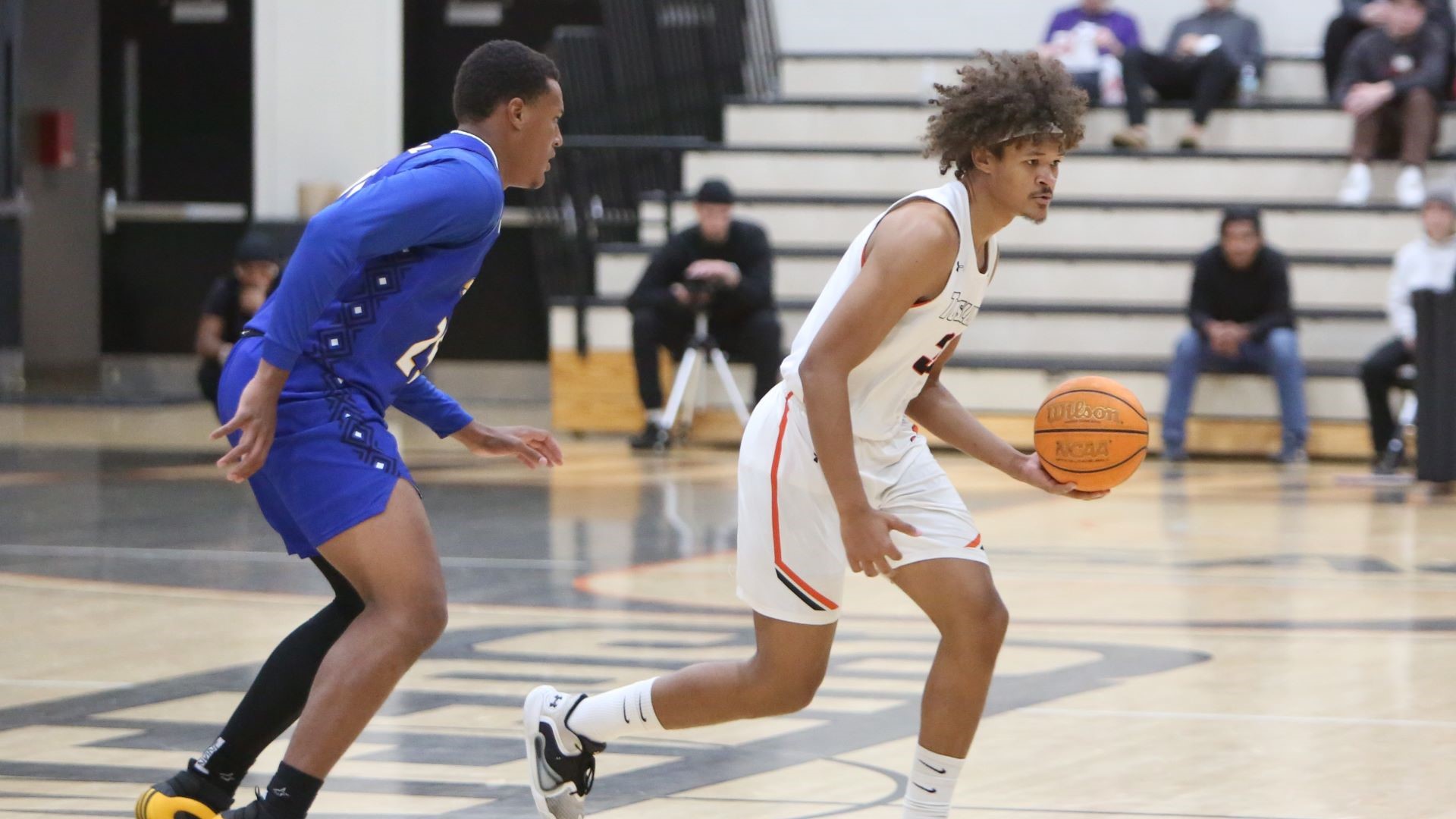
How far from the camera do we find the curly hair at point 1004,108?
3.68 metres

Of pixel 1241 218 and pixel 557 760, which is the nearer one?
pixel 557 760

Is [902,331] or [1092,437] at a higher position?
[902,331]

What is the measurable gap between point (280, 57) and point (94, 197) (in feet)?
9.75

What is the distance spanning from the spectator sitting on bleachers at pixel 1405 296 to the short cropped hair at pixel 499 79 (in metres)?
8.62

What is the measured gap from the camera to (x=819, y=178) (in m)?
14.4

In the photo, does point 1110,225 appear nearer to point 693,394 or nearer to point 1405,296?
point 1405,296

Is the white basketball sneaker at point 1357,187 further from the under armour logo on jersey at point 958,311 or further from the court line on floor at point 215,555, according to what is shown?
the under armour logo on jersey at point 958,311

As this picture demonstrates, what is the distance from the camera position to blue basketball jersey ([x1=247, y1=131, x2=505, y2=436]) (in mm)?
3436

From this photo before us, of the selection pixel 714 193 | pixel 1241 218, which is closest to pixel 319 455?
pixel 714 193

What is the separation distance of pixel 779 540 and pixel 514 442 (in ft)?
2.61

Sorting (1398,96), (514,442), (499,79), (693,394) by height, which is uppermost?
(1398,96)

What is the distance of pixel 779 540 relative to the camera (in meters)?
3.71

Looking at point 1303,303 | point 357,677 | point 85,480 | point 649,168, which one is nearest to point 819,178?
point 649,168

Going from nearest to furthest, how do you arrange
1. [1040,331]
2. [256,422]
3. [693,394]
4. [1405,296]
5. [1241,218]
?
[256,422] < [1405,296] < [1241,218] < [693,394] < [1040,331]
